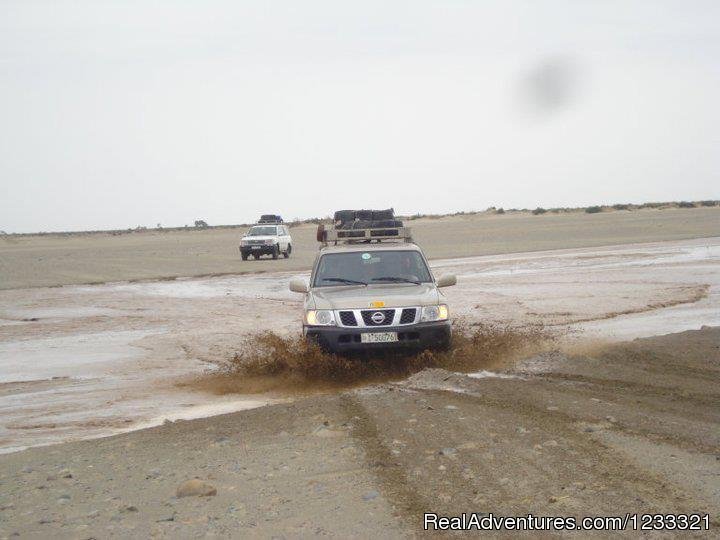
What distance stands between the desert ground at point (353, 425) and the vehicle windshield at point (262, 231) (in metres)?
21.0

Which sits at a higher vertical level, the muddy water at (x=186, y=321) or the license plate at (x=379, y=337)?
the license plate at (x=379, y=337)

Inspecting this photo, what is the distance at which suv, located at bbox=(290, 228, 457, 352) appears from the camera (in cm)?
1048

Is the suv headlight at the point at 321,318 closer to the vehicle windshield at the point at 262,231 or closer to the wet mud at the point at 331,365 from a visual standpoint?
the wet mud at the point at 331,365

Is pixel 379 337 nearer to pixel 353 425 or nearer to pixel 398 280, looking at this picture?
pixel 398 280

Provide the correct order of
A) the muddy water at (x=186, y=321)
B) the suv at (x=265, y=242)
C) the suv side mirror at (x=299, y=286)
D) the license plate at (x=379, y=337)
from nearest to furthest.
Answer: the muddy water at (x=186, y=321) < the license plate at (x=379, y=337) < the suv side mirror at (x=299, y=286) < the suv at (x=265, y=242)

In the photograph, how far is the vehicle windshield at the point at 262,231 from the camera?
131 ft

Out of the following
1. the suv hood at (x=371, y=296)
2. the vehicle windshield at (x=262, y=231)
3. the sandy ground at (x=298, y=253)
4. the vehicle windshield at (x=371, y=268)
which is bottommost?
the sandy ground at (x=298, y=253)

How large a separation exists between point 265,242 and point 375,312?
2861cm

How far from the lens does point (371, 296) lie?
427 inches

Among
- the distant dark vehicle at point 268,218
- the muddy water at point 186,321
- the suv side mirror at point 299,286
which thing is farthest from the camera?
the distant dark vehicle at point 268,218

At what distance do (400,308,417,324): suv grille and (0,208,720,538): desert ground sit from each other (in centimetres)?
54

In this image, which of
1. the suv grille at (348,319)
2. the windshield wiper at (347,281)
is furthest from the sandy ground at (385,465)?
the windshield wiper at (347,281)

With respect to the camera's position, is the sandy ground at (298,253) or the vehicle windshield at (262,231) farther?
the vehicle windshield at (262,231)

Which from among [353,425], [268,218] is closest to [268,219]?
[268,218]
